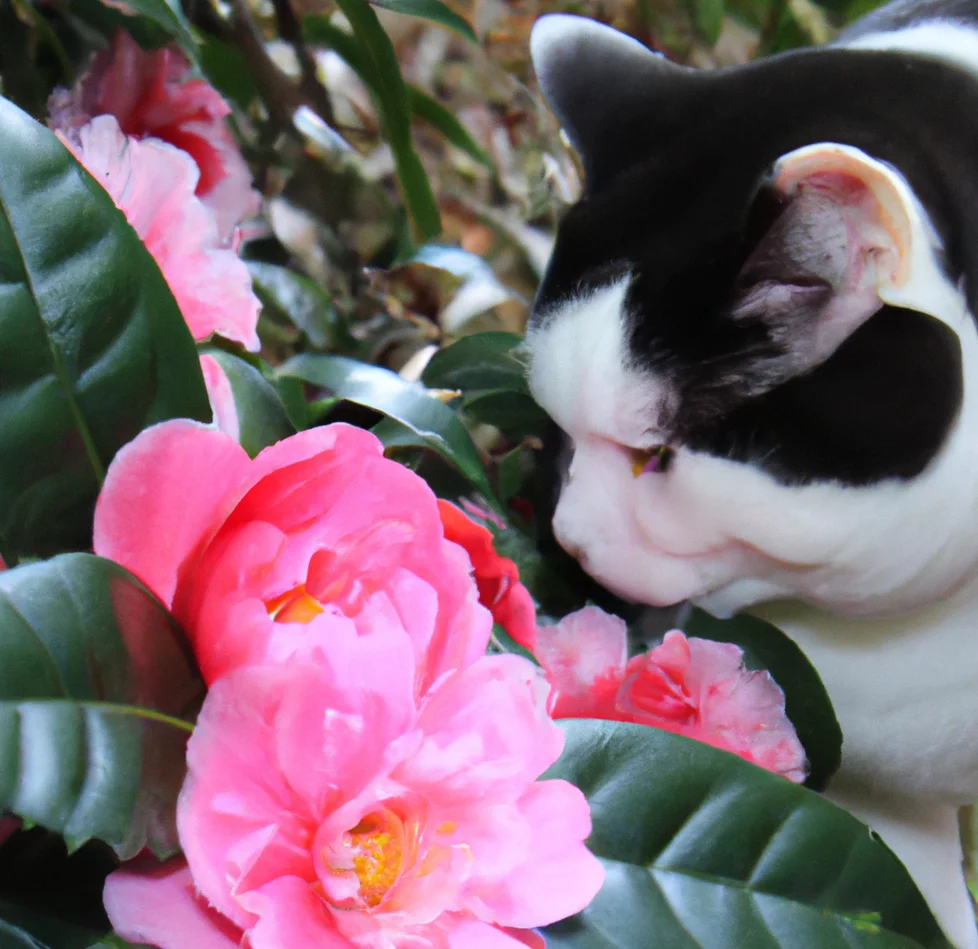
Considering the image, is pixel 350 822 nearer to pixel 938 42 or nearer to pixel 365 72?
pixel 938 42

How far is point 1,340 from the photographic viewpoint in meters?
0.23

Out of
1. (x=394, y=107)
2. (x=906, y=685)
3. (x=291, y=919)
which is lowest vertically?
(x=906, y=685)

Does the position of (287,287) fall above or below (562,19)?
below

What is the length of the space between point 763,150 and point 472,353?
0.21 m

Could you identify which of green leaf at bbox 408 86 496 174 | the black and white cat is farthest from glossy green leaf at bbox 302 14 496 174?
the black and white cat

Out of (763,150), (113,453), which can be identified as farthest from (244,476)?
(763,150)

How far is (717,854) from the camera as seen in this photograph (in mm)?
314

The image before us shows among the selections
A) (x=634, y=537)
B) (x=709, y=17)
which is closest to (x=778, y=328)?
(x=634, y=537)

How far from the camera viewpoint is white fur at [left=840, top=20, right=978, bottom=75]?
417 mm

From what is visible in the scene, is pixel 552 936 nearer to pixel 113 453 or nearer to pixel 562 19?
pixel 113 453

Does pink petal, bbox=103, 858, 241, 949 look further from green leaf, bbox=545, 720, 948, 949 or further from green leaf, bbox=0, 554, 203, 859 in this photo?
green leaf, bbox=545, 720, 948, 949

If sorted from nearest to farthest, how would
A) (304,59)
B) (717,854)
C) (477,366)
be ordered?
(717,854), (477,366), (304,59)

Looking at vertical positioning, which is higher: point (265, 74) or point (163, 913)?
point (265, 74)

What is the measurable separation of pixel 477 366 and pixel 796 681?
242 mm
